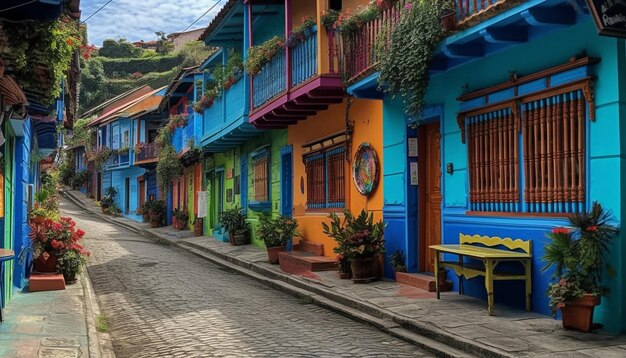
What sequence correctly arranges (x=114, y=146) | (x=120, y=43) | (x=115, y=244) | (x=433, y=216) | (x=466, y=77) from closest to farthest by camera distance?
(x=466, y=77)
(x=433, y=216)
(x=115, y=244)
(x=114, y=146)
(x=120, y=43)

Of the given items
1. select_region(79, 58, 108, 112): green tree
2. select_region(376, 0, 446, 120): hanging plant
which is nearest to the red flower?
select_region(376, 0, 446, 120): hanging plant

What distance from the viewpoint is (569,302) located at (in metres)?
5.90

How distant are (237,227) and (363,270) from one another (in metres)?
8.67

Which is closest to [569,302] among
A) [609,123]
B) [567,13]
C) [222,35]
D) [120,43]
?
[609,123]

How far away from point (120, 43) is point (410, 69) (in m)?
79.0

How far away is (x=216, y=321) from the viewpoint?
7.70 m

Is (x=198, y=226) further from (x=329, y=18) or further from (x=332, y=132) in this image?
(x=329, y=18)

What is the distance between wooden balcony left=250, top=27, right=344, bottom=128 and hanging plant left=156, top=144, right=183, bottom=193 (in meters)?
12.0

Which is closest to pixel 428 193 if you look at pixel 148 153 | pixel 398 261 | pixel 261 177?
pixel 398 261

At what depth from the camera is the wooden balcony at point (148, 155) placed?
1196 inches

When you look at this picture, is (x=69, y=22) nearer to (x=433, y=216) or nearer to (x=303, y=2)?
(x=433, y=216)

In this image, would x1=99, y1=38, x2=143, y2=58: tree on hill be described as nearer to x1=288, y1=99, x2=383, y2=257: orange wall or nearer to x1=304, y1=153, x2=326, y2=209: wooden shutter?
x1=288, y1=99, x2=383, y2=257: orange wall

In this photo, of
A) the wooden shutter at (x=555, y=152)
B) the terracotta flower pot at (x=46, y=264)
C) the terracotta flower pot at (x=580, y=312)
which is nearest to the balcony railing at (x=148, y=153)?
the terracotta flower pot at (x=46, y=264)

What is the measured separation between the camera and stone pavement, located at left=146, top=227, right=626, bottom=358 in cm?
548
